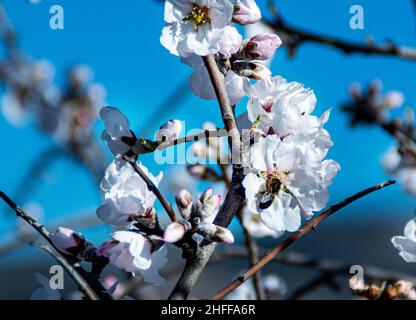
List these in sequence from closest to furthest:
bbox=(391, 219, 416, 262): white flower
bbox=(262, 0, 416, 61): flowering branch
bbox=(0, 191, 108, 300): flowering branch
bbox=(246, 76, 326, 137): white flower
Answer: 1. bbox=(0, 191, 108, 300): flowering branch
2. bbox=(246, 76, 326, 137): white flower
3. bbox=(391, 219, 416, 262): white flower
4. bbox=(262, 0, 416, 61): flowering branch

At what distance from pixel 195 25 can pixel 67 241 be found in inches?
17.5

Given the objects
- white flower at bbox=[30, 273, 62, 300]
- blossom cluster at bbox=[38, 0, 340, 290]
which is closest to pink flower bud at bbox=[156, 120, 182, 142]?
blossom cluster at bbox=[38, 0, 340, 290]

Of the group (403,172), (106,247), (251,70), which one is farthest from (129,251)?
(403,172)

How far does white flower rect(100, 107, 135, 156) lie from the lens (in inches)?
42.2

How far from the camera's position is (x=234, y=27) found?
1062 millimetres

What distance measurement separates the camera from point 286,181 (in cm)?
100

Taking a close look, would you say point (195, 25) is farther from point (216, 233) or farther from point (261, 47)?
point (216, 233)

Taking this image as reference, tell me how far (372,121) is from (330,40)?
2.31ft

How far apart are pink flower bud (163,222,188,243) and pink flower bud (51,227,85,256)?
18 cm

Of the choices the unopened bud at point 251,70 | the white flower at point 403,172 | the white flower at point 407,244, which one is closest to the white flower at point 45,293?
the unopened bud at point 251,70

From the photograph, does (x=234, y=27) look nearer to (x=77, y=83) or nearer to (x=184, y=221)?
(x=184, y=221)

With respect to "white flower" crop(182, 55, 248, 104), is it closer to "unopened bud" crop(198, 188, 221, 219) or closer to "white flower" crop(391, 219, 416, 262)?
"unopened bud" crop(198, 188, 221, 219)

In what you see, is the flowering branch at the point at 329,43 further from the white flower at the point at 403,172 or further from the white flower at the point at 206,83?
the white flower at the point at 403,172

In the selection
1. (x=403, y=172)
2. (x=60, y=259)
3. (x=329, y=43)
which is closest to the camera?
(x=60, y=259)
